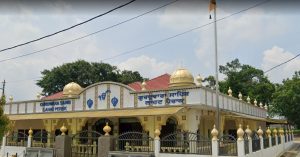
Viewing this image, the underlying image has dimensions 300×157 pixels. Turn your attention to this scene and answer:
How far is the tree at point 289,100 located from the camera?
42.0 m

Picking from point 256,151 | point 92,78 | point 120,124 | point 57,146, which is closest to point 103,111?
point 120,124

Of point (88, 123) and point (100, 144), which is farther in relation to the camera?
point (88, 123)

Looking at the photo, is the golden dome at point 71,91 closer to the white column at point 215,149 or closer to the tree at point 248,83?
the white column at point 215,149

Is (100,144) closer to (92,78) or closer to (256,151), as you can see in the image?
(256,151)

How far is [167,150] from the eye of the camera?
15773 millimetres

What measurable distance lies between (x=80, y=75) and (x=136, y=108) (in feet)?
99.4

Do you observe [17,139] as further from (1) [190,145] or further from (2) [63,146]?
(1) [190,145]

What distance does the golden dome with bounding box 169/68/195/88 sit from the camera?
63.1ft

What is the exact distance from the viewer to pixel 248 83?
1884 inches

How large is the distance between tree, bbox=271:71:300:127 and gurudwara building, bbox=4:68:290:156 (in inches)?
770

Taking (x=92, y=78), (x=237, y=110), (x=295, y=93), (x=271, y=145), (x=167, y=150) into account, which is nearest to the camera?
(x=167, y=150)

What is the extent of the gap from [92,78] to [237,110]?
26.8 meters

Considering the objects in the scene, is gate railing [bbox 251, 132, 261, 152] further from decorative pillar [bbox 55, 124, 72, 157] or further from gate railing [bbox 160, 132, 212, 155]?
decorative pillar [bbox 55, 124, 72, 157]

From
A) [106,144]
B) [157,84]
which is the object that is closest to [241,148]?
[106,144]
